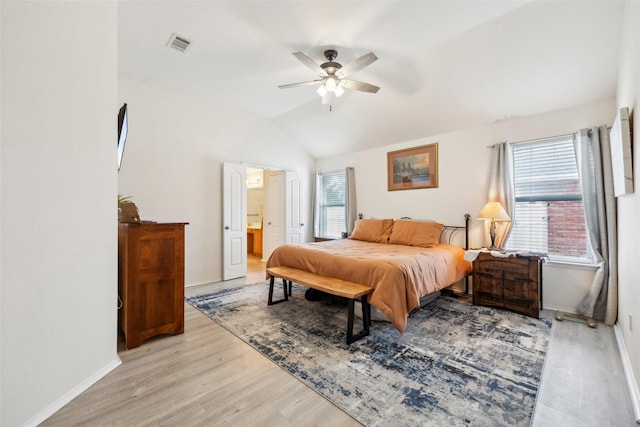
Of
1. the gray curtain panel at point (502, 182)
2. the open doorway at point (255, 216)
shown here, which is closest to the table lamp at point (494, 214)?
the gray curtain panel at point (502, 182)

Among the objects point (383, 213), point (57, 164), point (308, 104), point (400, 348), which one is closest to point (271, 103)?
point (308, 104)

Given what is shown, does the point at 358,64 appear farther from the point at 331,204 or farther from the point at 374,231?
the point at 331,204

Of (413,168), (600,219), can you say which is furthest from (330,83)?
(600,219)

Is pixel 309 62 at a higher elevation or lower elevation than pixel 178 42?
lower

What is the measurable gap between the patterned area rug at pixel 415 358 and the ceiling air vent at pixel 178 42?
9.98 ft

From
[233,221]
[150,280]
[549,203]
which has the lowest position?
[150,280]

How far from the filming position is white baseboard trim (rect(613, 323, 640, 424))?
1580 mm

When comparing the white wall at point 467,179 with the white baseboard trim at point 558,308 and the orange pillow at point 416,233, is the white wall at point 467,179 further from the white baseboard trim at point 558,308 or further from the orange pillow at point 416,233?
the orange pillow at point 416,233

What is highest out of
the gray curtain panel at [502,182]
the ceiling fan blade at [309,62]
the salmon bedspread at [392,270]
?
the ceiling fan blade at [309,62]

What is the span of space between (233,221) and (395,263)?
312 centimetres

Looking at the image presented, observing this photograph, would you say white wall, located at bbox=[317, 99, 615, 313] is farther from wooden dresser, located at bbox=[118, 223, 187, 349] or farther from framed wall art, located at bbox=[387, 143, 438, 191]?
wooden dresser, located at bbox=[118, 223, 187, 349]

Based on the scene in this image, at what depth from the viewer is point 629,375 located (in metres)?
1.85

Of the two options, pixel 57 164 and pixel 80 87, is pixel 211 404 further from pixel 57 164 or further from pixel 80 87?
pixel 80 87

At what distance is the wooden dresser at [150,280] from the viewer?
230cm
